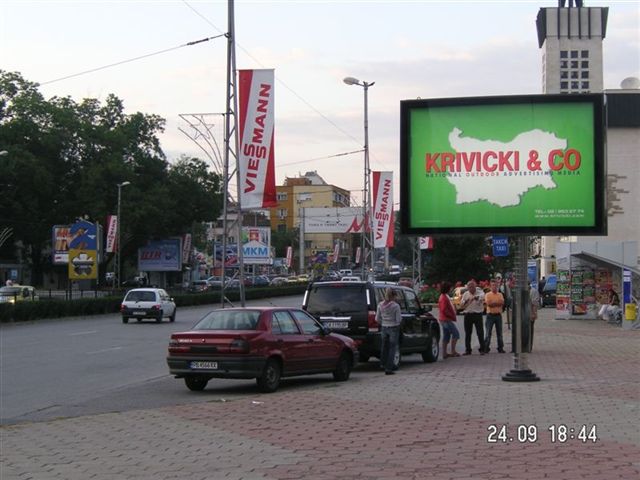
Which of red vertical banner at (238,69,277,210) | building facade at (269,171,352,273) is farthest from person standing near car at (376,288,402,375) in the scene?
building facade at (269,171,352,273)

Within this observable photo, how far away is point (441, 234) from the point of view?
54.1 ft

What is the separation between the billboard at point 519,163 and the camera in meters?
15.6

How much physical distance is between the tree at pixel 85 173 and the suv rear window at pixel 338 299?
4760 centimetres

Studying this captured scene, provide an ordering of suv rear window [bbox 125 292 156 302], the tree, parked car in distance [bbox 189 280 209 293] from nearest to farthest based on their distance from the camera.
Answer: suv rear window [bbox 125 292 156 302] → the tree → parked car in distance [bbox 189 280 209 293]

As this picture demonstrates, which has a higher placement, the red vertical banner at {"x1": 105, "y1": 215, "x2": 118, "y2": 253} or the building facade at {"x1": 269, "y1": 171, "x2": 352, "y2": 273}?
the building facade at {"x1": 269, "y1": 171, "x2": 352, "y2": 273}

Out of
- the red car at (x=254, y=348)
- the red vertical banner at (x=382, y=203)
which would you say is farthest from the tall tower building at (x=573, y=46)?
the red car at (x=254, y=348)

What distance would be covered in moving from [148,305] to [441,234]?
26377mm

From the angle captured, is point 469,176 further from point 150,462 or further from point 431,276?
point 431,276

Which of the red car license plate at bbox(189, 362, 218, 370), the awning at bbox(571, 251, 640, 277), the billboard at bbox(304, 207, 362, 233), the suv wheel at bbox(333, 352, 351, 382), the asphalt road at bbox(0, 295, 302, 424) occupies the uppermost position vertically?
the billboard at bbox(304, 207, 362, 233)

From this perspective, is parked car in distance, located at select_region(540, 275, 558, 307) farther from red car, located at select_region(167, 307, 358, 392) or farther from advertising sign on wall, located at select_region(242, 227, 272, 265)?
red car, located at select_region(167, 307, 358, 392)

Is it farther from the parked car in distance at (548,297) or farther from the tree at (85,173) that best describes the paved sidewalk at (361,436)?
the tree at (85,173)

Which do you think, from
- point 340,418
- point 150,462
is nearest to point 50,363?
point 340,418

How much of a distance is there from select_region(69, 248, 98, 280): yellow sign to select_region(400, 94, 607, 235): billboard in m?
38.6

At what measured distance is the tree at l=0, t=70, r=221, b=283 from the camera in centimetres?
6588
